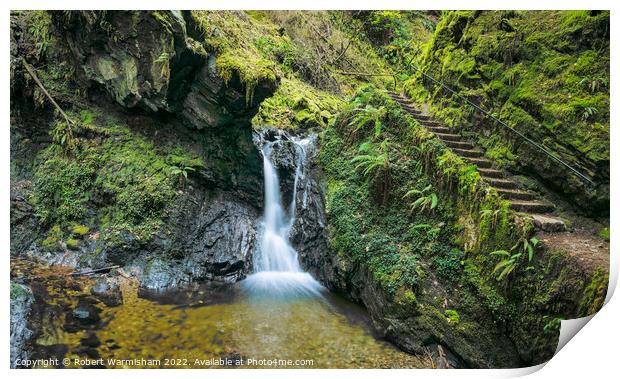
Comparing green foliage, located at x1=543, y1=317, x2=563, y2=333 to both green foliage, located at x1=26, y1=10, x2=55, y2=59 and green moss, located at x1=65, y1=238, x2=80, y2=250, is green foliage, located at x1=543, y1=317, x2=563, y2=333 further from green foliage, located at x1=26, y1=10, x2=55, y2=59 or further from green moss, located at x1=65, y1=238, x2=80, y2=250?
green foliage, located at x1=26, y1=10, x2=55, y2=59

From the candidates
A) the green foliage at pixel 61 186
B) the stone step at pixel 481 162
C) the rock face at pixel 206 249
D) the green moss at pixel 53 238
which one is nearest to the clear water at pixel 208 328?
the rock face at pixel 206 249

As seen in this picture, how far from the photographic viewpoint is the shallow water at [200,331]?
12.3 feet

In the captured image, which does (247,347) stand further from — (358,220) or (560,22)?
(560,22)

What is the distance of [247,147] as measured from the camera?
7.27 meters

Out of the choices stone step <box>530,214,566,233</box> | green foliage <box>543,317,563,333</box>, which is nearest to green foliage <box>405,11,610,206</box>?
stone step <box>530,214,566,233</box>

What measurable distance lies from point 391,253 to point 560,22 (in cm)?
395

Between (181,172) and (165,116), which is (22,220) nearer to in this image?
(181,172)

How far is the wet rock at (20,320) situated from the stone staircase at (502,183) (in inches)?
228

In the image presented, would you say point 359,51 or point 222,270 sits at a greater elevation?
point 359,51

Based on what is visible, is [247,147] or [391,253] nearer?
[391,253]

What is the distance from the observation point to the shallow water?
12.3 feet

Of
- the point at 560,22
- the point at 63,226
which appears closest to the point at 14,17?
the point at 63,226

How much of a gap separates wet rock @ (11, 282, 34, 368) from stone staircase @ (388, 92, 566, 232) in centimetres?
579

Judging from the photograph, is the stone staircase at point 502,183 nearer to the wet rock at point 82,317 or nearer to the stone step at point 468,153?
the stone step at point 468,153
